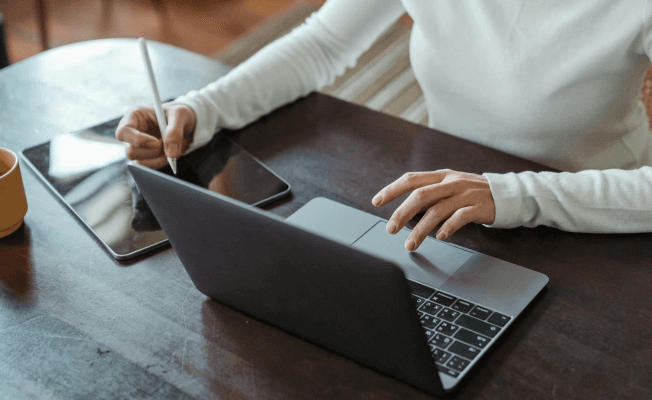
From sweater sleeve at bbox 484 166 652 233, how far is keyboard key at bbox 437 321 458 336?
0.20m

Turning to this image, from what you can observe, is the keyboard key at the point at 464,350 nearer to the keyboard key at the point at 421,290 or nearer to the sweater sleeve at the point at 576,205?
the keyboard key at the point at 421,290

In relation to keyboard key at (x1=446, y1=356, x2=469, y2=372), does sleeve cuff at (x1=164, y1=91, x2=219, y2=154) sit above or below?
above

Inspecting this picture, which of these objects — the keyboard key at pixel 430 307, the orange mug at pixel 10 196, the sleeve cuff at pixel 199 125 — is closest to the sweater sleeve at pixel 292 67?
the sleeve cuff at pixel 199 125

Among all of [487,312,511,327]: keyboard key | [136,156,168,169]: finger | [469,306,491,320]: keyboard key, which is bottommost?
[487,312,511,327]: keyboard key

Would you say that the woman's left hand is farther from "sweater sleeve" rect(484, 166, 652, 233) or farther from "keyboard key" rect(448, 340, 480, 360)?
"keyboard key" rect(448, 340, 480, 360)

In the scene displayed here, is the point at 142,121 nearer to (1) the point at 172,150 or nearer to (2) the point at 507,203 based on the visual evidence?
(1) the point at 172,150

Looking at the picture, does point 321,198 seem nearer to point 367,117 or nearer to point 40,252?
point 367,117

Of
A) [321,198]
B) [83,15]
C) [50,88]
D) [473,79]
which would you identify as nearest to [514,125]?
[473,79]

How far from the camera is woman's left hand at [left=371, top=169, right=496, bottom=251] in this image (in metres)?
0.76

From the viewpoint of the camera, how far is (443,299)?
685 mm

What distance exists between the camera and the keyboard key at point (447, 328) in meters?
0.64

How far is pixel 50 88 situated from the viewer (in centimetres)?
117

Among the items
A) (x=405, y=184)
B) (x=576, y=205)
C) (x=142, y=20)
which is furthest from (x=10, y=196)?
(x=142, y=20)

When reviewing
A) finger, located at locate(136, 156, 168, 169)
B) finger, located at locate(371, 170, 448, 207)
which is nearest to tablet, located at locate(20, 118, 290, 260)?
finger, located at locate(136, 156, 168, 169)
